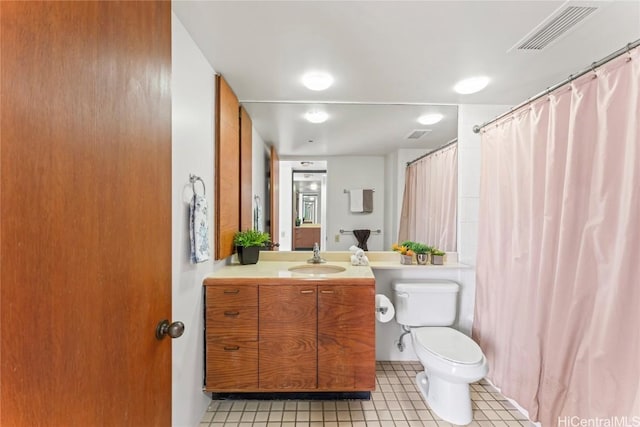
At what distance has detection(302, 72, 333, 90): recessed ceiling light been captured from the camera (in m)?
1.72

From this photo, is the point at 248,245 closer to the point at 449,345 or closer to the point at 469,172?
the point at 449,345

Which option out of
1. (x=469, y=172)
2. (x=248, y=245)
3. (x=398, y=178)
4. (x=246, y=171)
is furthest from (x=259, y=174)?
(x=469, y=172)

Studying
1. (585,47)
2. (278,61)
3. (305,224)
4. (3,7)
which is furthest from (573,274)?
(3,7)

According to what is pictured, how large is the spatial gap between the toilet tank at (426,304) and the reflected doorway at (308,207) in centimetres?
79

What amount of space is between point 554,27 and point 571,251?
1.09 meters

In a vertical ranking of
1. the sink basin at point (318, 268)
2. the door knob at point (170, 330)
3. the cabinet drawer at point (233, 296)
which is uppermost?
the door knob at point (170, 330)

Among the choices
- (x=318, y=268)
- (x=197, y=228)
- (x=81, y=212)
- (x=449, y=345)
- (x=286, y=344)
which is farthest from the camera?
(x=318, y=268)

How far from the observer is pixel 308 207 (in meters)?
2.39

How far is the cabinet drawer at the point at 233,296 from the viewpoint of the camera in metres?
1.64

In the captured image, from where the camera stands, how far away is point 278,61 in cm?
158

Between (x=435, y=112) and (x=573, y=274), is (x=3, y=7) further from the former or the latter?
(x=435, y=112)

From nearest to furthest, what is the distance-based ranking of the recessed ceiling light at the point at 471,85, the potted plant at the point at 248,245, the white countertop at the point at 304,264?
the white countertop at the point at 304,264 < the recessed ceiling light at the point at 471,85 < the potted plant at the point at 248,245

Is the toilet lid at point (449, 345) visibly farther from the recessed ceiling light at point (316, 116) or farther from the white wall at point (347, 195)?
the recessed ceiling light at point (316, 116)

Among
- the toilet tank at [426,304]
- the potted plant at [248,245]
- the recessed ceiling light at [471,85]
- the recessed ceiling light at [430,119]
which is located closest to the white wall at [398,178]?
the recessed ceiling light at [430,119]
